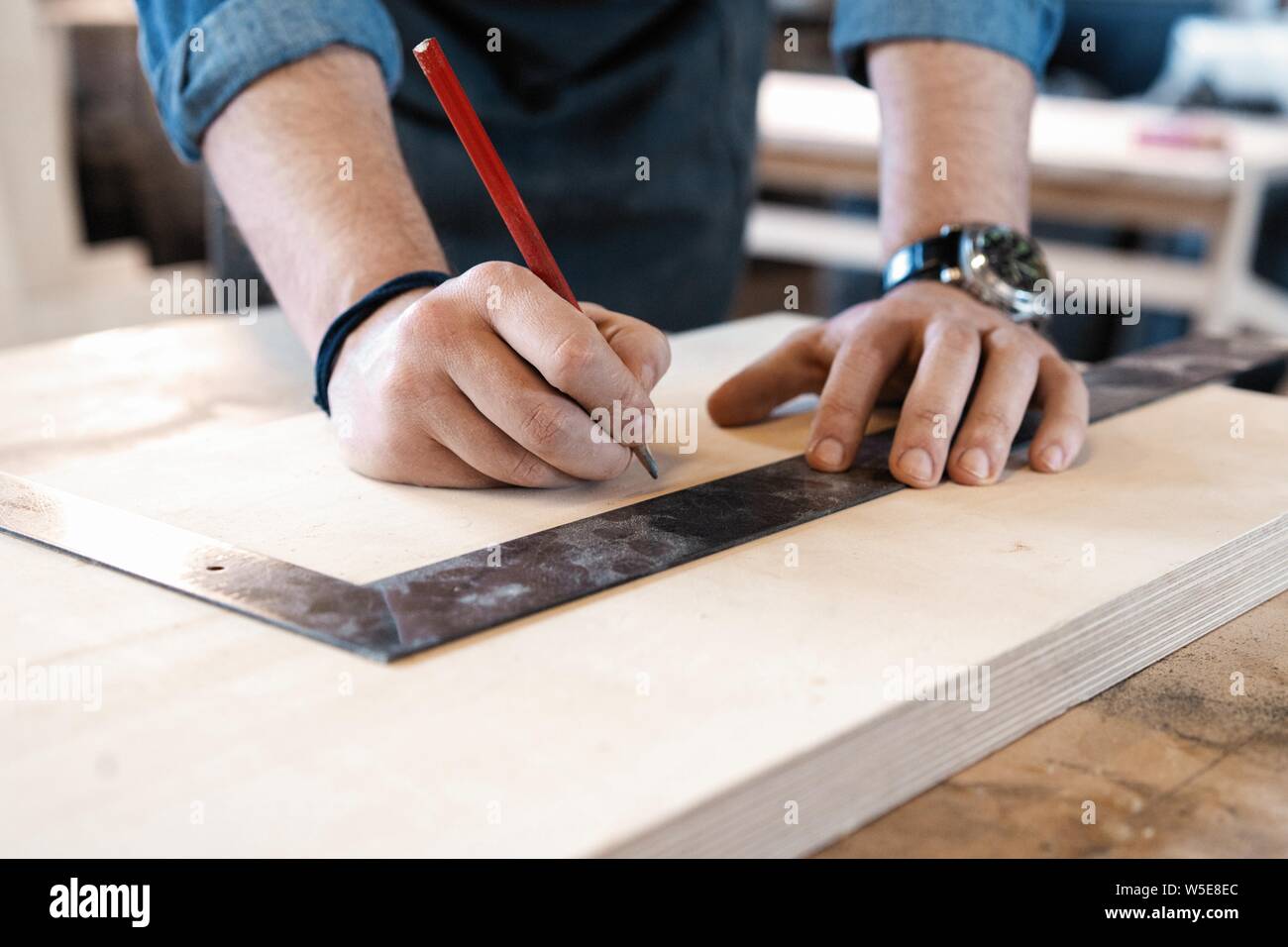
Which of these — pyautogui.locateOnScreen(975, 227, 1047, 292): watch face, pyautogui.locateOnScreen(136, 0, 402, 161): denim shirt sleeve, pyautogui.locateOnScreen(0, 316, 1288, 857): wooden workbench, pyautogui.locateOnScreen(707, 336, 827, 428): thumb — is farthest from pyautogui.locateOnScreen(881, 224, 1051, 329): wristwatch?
→ pyautogui.locateOnScreen(136, 0, 402, 161): denim shirt sleeve

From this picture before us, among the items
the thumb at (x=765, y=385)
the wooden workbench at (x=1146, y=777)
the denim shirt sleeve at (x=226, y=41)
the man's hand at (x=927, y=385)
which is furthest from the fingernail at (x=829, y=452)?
the denim shirt sleeve at (x=226, y=41)

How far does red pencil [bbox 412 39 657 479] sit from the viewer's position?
0.76 meters

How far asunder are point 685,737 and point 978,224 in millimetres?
725

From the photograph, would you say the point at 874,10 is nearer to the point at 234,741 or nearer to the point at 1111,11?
the point at 234,741

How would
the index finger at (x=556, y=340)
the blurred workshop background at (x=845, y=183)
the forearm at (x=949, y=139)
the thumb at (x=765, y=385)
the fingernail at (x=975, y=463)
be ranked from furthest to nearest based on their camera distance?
the blurred workshop background at (x=845, y=183) < the forearm at (x=949, y=139) < the thumb at (x=765, y=385) < the fingernail at (x=975, y=463) < the index finger at (x=556, y=340)

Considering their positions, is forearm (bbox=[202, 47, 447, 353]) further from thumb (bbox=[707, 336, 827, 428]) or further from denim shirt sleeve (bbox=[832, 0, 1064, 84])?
denim shirt sleeve (bbox=[832, 0, 1064, 84])

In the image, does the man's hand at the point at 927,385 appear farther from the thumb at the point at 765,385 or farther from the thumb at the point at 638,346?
the thumb at the point at 638,346

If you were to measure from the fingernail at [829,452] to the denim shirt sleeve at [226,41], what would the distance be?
0.52 m

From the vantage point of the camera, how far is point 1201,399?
42.6 inches

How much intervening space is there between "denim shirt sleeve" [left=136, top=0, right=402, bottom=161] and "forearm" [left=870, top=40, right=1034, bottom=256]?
0.50 metres

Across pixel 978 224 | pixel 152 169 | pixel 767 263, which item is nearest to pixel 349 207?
pixel 978 224

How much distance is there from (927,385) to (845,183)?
280cm

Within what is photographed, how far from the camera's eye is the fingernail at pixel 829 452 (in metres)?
0.87

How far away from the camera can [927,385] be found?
2.96 feet
